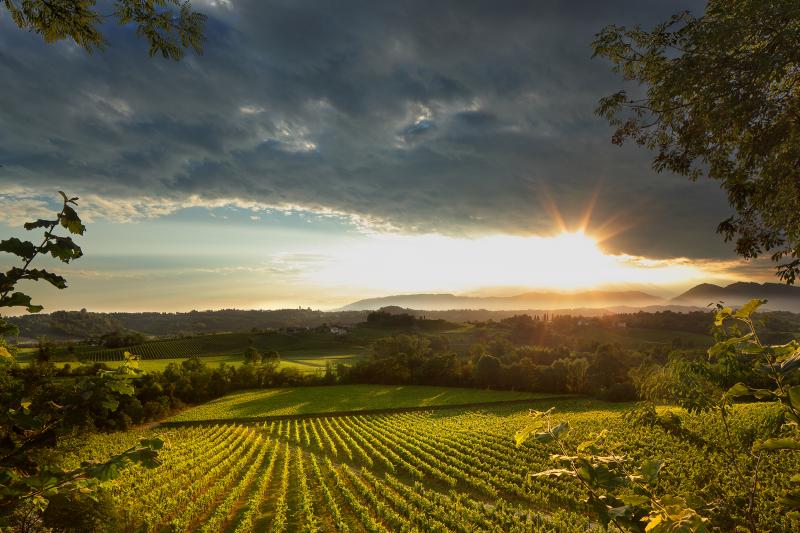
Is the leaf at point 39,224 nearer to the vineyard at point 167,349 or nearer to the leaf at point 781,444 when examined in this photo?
the leaf at point 781,444

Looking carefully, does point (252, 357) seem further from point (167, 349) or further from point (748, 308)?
point (748, 308)

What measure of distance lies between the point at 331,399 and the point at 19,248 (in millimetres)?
75258

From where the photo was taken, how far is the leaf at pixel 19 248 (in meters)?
2.71

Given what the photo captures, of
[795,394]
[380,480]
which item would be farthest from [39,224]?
[380,480]

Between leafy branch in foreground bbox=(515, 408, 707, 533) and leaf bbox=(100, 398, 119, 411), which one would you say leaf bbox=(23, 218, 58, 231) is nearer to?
leaf bbox=(100, 398, 119, 411)

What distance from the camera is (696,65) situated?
30.5 feet

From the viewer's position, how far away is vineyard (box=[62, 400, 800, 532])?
2191 centimetres

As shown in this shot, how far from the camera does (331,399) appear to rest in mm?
72750

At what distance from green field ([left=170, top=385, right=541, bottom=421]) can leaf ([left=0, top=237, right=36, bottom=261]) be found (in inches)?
2628

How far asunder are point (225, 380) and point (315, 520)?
68.2 m

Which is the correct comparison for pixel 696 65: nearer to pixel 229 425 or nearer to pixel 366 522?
pixel 366 522

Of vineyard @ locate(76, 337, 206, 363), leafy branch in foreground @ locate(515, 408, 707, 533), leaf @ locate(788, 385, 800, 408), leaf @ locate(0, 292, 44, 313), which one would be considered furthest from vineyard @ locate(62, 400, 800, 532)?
vineyard @ locate(76, 337, 206, 363)

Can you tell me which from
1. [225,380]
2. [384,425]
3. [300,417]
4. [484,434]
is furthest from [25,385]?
[225,380]

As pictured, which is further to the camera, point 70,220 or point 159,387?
point 159,387
